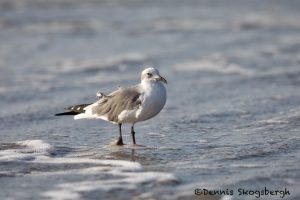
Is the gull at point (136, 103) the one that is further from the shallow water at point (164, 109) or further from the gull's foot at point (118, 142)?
the shallow water at point (164, 109)

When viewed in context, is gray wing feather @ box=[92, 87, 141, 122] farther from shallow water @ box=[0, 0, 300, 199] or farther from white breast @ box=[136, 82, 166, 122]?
shallow water @ box=[0, 0, 300, 199]

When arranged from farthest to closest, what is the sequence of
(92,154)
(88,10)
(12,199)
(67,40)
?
(88,10) → (67,40) → (92,154) → (12,199)

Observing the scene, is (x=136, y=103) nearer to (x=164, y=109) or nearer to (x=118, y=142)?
(x=118, y=142)

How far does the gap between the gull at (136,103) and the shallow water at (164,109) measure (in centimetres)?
36

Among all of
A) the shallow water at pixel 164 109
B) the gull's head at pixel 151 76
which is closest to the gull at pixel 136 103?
the gull's head at pixel 151 76

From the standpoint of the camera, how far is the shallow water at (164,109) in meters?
6.89

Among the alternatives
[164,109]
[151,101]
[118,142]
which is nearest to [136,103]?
[151,101]

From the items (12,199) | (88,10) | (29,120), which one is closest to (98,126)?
(29,120)

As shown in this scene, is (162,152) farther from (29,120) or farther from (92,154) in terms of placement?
(29,120)

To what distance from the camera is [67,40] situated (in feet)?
59.9

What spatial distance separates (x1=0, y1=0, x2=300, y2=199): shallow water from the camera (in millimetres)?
6887

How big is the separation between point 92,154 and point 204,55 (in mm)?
7869

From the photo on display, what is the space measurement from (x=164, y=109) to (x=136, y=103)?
2.48 metres

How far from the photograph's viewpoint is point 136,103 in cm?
830
